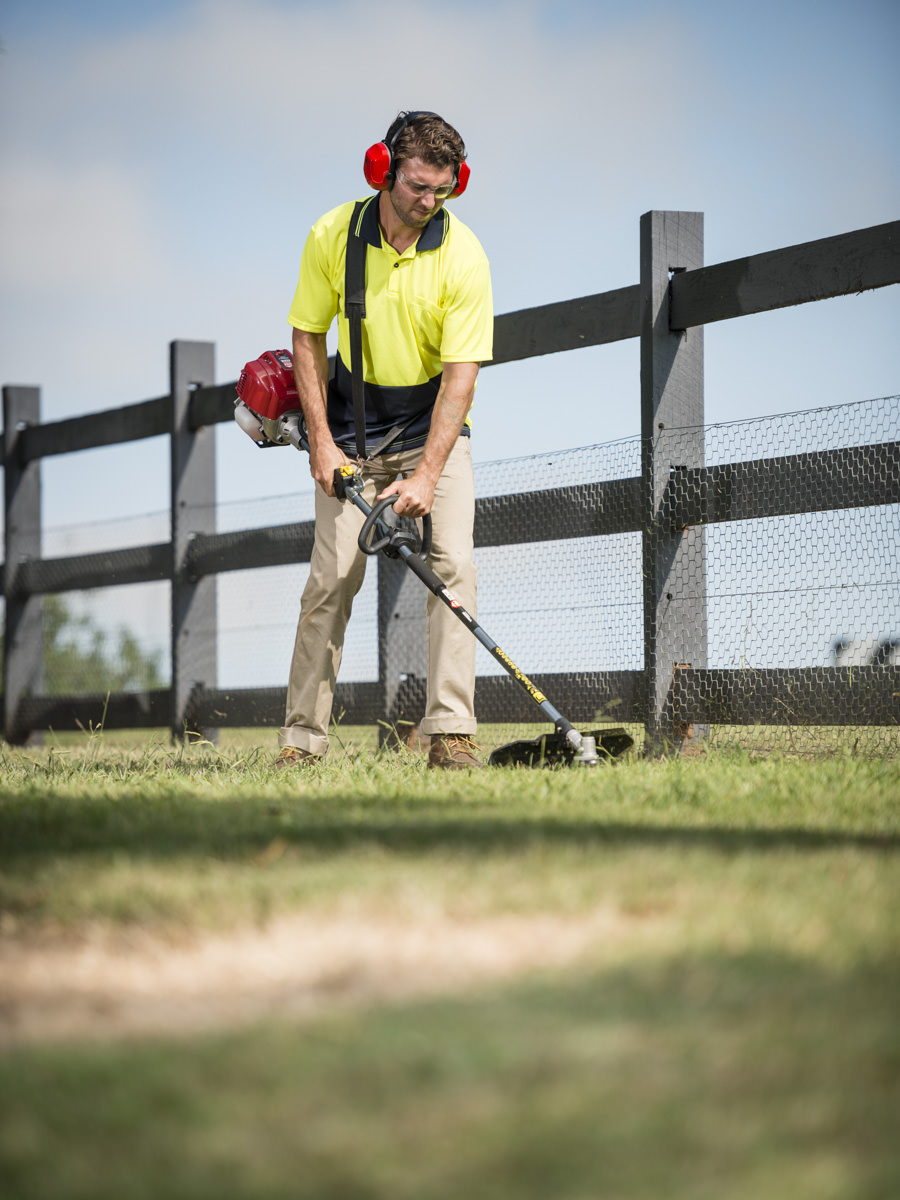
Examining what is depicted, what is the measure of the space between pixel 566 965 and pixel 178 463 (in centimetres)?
539

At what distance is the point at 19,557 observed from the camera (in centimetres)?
763

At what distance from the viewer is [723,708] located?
14.0ft

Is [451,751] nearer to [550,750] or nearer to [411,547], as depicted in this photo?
[550,750]

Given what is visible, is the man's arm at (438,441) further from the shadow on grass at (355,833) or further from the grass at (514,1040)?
the grass at (514,1040)

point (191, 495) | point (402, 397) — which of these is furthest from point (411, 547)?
point (191, 495)

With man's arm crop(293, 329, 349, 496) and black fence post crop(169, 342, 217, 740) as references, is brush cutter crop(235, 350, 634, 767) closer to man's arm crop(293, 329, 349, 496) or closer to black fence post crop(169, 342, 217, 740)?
man's arm crop(293, 329, 349, 496)

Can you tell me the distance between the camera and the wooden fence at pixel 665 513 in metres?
4.00

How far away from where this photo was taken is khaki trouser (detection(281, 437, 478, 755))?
4145 millimetres

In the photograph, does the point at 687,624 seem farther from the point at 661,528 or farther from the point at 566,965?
the point at 566,965

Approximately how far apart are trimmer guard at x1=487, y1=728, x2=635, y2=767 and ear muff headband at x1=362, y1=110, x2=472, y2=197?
1.75 meters

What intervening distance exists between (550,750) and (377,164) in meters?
1.89

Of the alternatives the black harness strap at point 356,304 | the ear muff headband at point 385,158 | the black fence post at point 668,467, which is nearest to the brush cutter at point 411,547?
the black harness strap at point 356,304

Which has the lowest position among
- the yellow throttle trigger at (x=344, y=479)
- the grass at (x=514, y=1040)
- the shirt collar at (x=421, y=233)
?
the grass at (x=514, y=1040)

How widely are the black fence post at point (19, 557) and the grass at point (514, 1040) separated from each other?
5.35m
